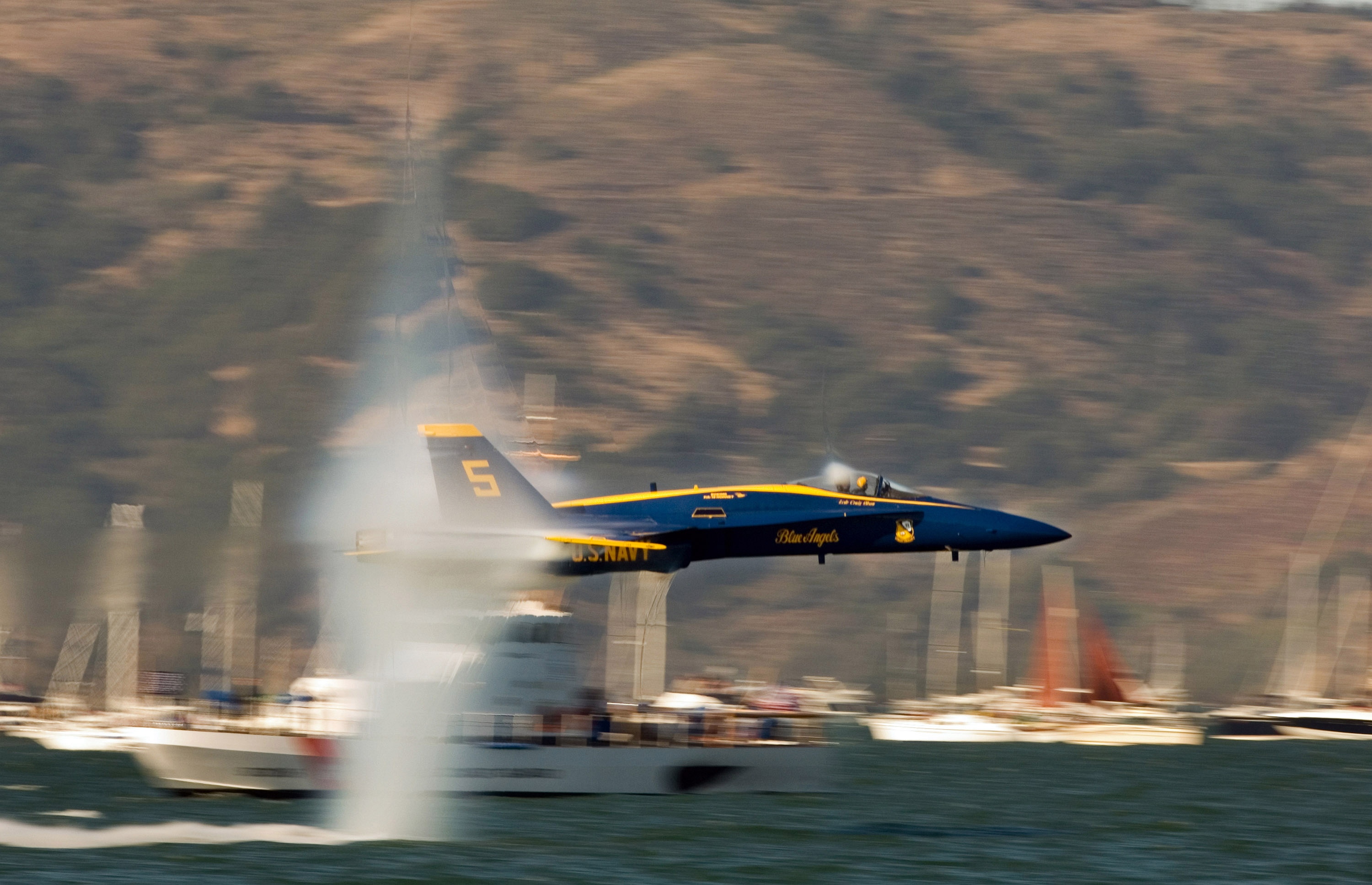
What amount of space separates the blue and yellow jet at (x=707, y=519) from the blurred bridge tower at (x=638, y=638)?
1714 mm

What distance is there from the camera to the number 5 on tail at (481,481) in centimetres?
5941

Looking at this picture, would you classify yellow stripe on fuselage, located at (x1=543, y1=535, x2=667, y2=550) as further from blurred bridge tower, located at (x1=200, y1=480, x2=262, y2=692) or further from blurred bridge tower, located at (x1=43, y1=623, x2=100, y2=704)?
blurred bridge tower, located at (x1=43, y1=623, x2=100, y2=704)

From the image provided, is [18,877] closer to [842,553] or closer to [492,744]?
[492,744]

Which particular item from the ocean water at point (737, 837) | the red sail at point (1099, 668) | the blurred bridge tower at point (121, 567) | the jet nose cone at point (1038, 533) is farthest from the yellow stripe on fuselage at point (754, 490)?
the red sail at point (1099, 668)

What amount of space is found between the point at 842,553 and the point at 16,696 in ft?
313

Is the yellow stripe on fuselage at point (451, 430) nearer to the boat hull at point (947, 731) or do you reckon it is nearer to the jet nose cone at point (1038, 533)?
the jet nose cone at point (1038, 533)

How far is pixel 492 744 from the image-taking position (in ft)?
219

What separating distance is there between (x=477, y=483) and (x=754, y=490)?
26.4ft

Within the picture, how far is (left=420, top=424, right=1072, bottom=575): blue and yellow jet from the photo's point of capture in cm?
5703

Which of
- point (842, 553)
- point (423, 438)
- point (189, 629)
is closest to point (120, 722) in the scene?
point (189, 629)

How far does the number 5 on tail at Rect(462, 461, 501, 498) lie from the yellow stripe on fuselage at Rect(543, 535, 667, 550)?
9.95 feet

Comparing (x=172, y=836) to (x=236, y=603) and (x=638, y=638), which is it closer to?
(x=638, y=638)

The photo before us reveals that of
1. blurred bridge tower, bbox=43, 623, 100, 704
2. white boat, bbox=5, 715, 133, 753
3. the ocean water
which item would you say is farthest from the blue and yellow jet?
blurred bridge tower, bbox=43, 623, 100, 704

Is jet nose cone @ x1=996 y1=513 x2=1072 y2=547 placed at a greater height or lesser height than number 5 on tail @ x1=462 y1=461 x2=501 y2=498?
lesser
